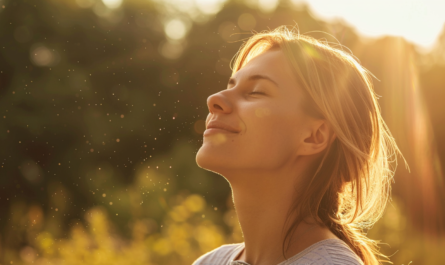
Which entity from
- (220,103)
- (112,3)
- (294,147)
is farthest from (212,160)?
(112,3)

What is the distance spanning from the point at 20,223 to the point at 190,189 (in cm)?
329

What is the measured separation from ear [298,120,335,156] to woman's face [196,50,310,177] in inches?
1.0

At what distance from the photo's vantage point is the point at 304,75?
6.04 feet

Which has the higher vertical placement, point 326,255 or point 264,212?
point 264,212

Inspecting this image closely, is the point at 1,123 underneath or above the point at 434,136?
above

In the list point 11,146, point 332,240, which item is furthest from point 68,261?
point 11,146

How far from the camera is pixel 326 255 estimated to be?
150cm

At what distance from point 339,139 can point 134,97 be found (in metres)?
11.0

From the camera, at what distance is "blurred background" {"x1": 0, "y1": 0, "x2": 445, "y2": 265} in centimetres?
879

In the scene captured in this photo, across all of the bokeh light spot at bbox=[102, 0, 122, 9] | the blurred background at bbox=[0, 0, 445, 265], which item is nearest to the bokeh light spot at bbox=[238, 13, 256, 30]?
the blurred background at bbox=[0, 0, 445, 265]

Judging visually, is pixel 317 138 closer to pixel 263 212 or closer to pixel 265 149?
pixel 265 149

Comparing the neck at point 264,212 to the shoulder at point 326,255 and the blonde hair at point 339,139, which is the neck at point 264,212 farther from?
the shoulder at point 326,255

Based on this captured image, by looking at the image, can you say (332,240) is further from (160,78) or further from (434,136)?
(160,78)

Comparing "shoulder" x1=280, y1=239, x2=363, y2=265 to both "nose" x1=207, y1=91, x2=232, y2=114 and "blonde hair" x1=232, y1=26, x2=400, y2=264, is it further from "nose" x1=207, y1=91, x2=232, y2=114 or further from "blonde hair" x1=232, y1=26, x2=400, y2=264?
"nose" x1=207, y1=91, x2=232, y2=114
